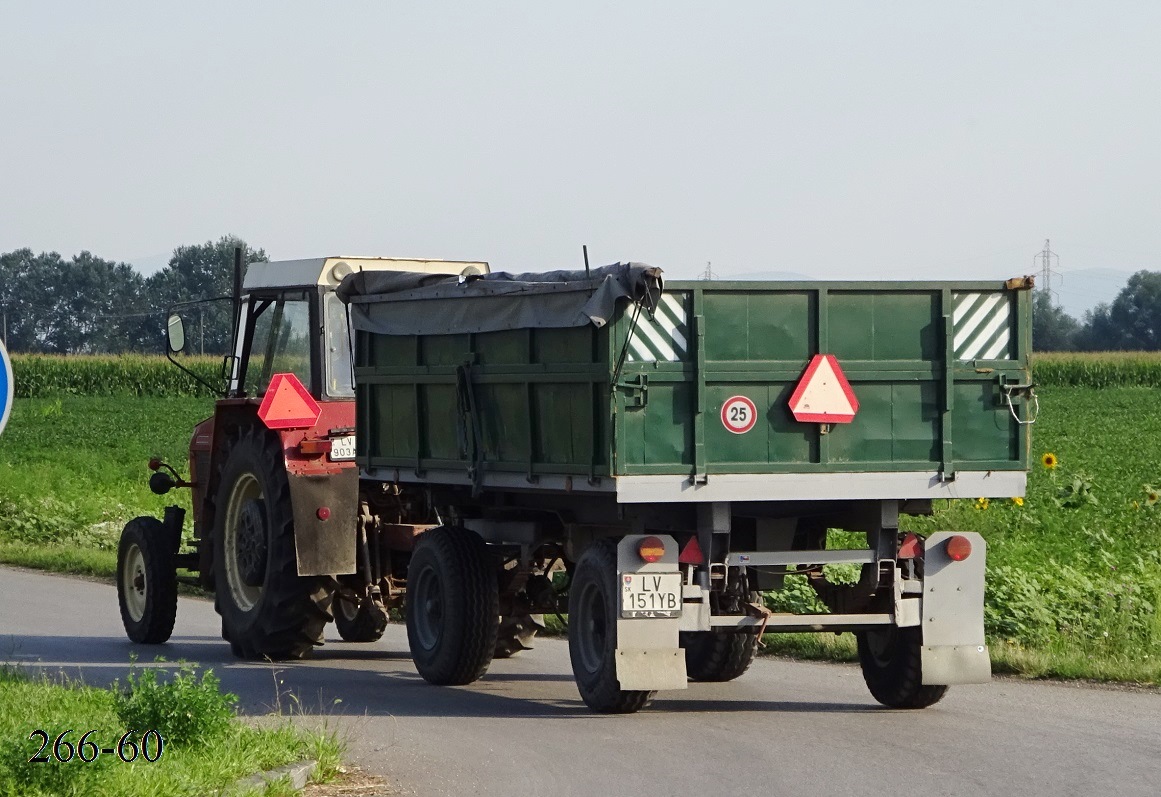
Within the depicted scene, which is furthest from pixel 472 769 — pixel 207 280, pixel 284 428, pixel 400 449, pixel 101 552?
pixel 207 280

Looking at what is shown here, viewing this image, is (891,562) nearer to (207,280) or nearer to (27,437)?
(27,437)

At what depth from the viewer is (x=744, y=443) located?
9547 mm

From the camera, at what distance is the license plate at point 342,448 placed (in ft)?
41.6

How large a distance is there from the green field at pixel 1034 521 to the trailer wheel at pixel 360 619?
312cm

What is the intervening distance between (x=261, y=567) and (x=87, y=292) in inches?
4342

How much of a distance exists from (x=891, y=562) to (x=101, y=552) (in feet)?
47.6

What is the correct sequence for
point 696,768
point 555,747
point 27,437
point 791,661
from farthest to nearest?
point 27,437, point 791,661, point 555,747, point 696,768

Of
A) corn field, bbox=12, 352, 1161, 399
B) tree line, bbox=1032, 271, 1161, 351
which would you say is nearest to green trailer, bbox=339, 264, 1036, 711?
corn field, bbox=12, 352, 1161, 399

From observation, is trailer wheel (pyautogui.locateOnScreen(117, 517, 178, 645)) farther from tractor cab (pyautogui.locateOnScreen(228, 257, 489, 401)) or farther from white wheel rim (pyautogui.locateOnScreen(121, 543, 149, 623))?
tractor cab (pyautogui.locateOnScreen(228, 257, 489, 401))

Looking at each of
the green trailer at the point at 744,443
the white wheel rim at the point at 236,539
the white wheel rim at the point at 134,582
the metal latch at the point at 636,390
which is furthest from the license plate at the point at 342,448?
the metal latch at the point at 636,390

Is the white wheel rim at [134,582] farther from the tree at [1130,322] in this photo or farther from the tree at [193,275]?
the tree at [1130,322]

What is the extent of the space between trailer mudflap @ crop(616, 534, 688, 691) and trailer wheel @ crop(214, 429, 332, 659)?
3.67 metres

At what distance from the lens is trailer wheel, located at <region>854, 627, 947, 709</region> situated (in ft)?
33.1

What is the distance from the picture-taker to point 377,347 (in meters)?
12.2
